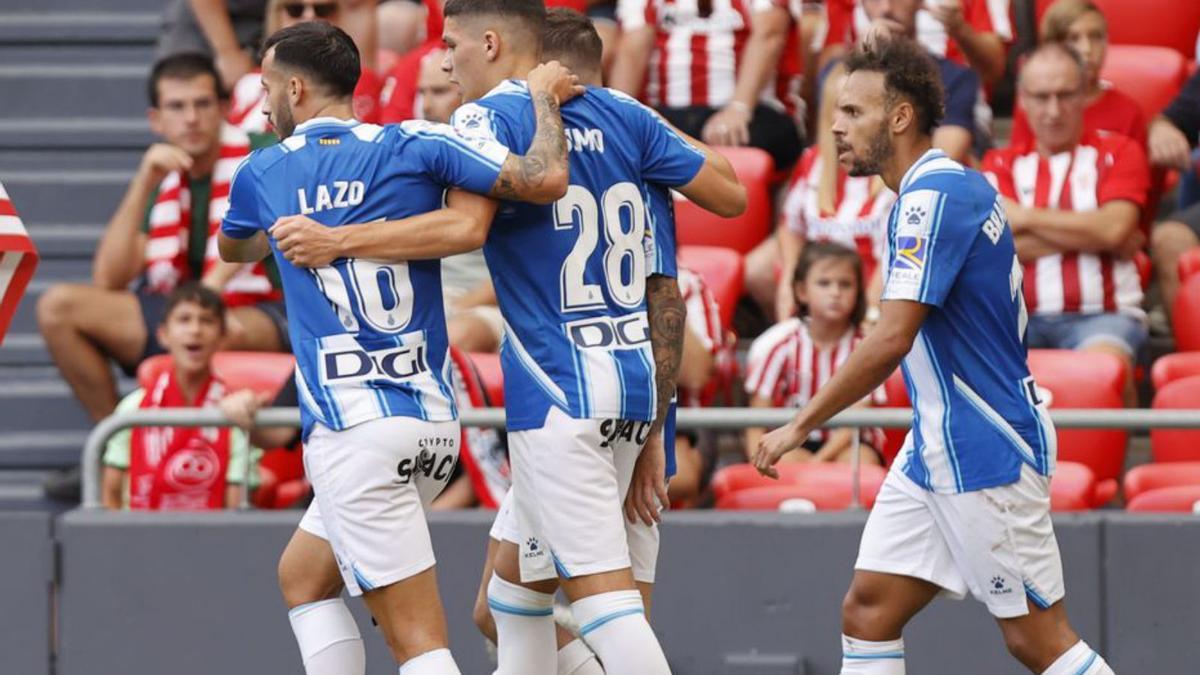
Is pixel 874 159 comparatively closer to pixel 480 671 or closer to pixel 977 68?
pixel 480 671

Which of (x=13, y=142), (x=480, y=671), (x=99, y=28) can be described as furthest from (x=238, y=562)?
(x=99, y=28)

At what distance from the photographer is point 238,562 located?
7.50m

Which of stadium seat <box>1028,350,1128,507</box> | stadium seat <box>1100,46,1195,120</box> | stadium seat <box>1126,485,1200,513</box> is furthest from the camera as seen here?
stadium seat <box>1100,46,1195,120</box>

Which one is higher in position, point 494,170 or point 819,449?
point 494,170

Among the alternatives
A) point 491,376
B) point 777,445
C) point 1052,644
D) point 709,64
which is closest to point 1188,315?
point 709,64

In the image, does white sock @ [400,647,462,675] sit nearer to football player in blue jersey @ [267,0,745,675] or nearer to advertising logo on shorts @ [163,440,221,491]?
football player in blue jersey @ [267,0,745,675]

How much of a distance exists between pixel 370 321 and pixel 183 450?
258cm

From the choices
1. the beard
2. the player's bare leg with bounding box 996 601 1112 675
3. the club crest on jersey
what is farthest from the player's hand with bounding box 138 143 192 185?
the player's bare leg with bounding box 996 601 1112 675

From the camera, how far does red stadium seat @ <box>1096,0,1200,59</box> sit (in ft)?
34.1

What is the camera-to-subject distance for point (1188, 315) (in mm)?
8289

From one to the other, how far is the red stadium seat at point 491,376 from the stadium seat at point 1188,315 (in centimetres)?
255

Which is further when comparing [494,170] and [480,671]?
[480,671]

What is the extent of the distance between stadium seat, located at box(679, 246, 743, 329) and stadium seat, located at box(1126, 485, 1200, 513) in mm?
1855

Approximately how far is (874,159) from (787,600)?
2045mm
